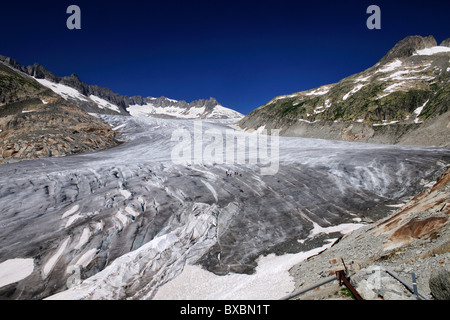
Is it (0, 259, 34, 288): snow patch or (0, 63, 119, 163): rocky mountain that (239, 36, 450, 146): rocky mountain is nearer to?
(0, 259, 34, 288): snow patch

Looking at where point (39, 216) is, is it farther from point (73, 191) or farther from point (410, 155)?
point (410, 155)

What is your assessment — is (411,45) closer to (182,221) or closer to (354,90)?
(354,90)

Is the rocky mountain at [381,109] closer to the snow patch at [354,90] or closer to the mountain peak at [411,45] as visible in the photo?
the snow patch at [354,90]

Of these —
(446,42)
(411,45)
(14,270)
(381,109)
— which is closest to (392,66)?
(411,45)

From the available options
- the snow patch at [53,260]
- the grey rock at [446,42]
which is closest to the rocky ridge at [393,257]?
the snow patch at [53,260]

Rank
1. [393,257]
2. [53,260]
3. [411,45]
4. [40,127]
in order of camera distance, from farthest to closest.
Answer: [411,45], [40,127], [53,260], [393,257]

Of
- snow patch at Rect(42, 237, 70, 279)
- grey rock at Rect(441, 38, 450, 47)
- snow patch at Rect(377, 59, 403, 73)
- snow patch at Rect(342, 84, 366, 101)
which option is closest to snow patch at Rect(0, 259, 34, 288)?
snow patch at Rect(42, 237, 70, 279)
